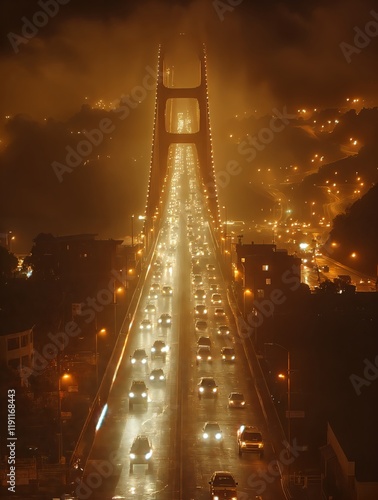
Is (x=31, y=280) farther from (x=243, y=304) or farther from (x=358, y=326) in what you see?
(x=358, y=326)

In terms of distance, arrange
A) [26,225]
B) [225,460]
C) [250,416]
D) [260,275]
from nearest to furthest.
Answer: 1. [225,460]
2. [250,416]
3. [260,275]
4. [26,225]

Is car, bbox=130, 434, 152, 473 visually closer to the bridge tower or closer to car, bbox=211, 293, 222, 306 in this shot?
car, bbox=211, 293, 222, 306

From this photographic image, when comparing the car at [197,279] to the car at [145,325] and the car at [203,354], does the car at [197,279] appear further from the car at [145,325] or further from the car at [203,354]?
the car at [203,354]

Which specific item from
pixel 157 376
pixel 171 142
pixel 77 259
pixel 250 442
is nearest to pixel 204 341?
pixel 157 376

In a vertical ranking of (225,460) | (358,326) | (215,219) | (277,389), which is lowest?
(225,460)

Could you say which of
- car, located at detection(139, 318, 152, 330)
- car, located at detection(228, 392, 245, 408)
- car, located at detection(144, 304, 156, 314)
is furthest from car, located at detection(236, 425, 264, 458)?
car, located at detection(144, 304, 156, 314)

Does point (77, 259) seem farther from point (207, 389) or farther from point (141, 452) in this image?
point (141, 452)

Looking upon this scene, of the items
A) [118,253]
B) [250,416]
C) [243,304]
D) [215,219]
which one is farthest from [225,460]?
[215,219]
